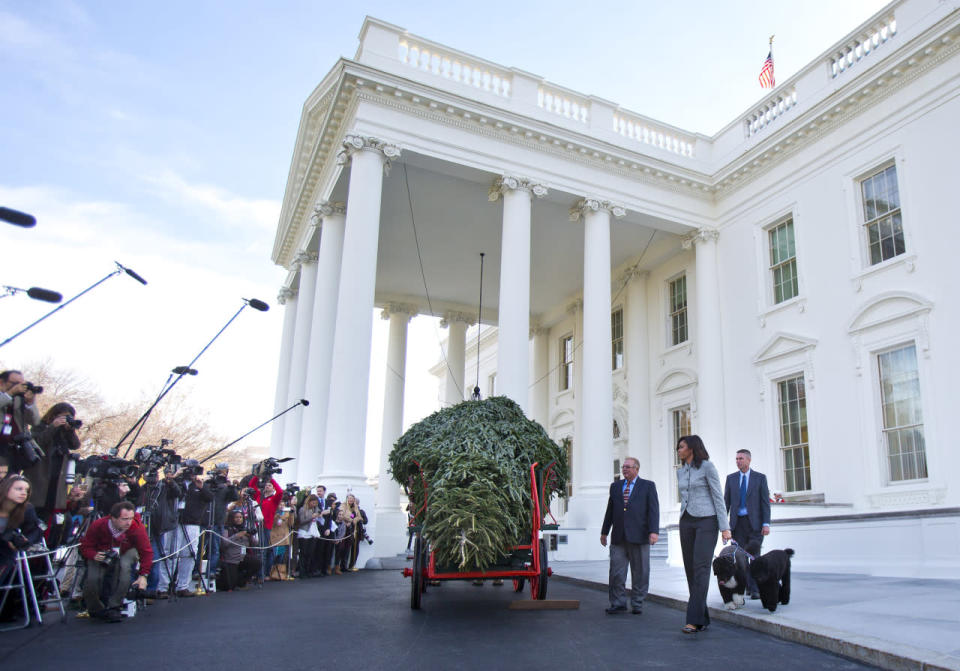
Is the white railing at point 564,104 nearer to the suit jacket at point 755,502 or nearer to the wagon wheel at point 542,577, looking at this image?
the suit jacket at point 755,502

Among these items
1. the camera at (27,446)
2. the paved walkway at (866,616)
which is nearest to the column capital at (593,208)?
the paved walkway at (866,616)

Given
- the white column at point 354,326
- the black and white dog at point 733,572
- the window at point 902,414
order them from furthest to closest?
1. the white column at point 354,326
2. the window at point 902,414
3. the black and white dog at point 733,572

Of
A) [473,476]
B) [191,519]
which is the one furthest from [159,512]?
[473,476]

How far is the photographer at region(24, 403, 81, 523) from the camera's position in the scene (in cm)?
675

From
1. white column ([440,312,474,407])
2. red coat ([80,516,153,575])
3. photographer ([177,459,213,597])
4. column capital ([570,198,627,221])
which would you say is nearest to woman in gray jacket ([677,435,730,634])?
red coat ([80,516,153,575])

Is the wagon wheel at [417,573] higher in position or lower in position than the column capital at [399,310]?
lower

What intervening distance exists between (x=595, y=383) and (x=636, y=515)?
940 cm

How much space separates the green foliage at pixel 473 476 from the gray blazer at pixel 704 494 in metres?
1.64

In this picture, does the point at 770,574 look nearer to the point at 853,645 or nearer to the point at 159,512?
the point at 853,645

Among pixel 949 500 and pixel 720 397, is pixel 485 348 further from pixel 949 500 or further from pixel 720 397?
pixel 949 500

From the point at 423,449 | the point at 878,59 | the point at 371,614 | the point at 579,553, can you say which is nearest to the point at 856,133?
the point at 878,59

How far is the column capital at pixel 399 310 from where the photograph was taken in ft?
87.5

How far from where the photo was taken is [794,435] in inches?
632

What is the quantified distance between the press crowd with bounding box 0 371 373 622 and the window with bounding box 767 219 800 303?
11.5 meters
